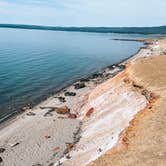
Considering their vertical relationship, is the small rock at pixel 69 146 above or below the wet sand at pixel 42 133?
above

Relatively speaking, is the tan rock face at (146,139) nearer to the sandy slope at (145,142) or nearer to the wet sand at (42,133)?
the sandy slope at (145,142)

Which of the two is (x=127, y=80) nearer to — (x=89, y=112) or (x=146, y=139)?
(x=89, y=112)

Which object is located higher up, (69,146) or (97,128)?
(97,128)

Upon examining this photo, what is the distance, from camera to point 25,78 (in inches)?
2670

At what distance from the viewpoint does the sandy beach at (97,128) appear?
22.2 meters

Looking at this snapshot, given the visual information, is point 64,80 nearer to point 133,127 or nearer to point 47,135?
point 47,135

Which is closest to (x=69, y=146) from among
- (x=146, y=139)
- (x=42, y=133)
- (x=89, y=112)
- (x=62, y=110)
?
(x=42, y=133)

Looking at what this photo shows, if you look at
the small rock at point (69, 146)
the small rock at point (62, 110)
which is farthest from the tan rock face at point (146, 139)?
the small rock at point (62, 110)

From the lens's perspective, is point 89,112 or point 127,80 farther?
point 127,80

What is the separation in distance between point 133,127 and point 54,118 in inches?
653

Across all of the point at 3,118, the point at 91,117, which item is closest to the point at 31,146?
the point at 91,117

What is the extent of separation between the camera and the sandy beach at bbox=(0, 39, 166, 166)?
72.8 ft

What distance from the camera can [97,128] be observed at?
3189cm

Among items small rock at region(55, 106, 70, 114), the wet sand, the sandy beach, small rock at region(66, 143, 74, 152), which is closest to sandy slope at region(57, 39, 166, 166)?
the sandy beach
